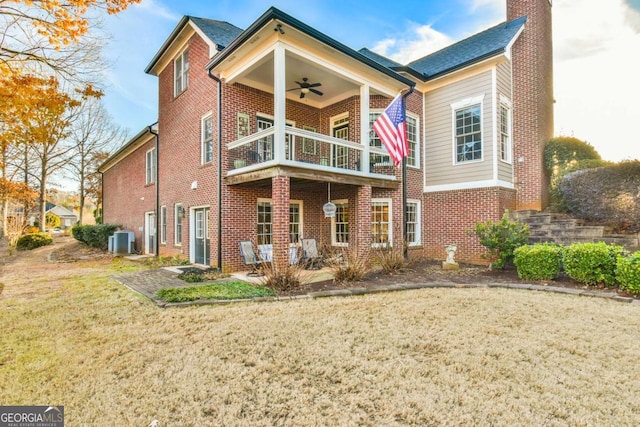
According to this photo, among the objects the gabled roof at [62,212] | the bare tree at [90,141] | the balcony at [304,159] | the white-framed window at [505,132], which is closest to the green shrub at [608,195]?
the white-framed window at [505,132]

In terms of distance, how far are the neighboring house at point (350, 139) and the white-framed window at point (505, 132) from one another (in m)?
0.07

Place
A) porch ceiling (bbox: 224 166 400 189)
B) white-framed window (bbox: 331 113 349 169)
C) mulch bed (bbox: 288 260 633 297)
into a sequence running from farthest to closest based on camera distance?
white-framed window (bbox: 331 113 349 169) < porch ceiling (bbox: 224 166 400 189) < mulch bed (bbox: 288 260 633 297)

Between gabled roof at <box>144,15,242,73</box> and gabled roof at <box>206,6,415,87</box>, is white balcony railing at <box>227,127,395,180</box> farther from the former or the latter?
gabled roof at <box>144,15,242,73</box>

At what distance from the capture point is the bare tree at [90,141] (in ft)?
94.0

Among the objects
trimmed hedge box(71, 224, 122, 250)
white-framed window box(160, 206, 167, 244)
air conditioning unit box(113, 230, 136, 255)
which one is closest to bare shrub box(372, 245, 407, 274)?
white-framed window box(160, 206, 167, 244)

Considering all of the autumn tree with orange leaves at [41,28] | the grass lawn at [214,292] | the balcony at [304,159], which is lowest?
the grass lawn at [214,292]

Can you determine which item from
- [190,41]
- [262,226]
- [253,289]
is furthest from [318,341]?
[190,41]

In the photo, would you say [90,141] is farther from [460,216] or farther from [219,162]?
[460,216]

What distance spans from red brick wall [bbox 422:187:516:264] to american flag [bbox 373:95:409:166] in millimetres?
3253

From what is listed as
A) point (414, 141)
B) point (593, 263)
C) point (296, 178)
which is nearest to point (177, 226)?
point (296, 178)

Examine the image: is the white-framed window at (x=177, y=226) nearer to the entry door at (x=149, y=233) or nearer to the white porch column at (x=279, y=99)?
the entry door at (x=149, y=233)

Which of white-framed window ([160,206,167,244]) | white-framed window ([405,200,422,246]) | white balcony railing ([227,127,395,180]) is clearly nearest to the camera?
white balcony railing ([227,127,395,180])

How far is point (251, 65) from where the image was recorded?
8305 mm

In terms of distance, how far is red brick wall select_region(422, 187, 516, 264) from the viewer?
400 inches
